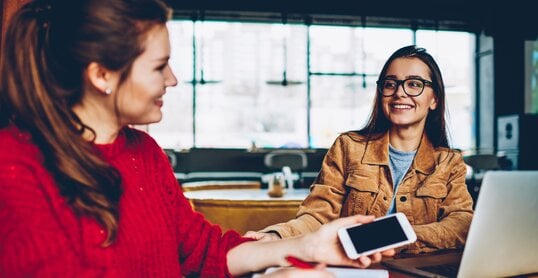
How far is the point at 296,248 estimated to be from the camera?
126 centimetres

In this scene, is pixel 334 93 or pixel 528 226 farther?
pixel 334 93

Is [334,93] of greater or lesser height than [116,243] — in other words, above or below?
above

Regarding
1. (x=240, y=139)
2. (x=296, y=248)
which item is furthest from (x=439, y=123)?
(x=240, y=139)

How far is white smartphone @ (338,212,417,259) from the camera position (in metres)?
1.11

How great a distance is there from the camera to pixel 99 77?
40.8 inches

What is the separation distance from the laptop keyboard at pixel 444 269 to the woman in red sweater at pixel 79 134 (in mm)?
234

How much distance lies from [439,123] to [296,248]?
96 cm

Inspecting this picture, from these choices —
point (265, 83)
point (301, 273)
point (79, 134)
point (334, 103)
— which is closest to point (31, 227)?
point (79, 134)

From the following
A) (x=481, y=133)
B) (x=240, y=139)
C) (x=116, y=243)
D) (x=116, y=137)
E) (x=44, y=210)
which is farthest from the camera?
(x=481, y=133)

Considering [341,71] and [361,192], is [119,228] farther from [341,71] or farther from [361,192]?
[341,71]

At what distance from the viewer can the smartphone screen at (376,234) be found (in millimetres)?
1121

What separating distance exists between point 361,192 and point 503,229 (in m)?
0.75

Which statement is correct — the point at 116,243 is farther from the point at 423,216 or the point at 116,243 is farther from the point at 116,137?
the point at 423,216

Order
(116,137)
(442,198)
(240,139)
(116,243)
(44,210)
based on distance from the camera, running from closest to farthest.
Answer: (44,210), (116,243), (116,137), (442,198), (240,139)
